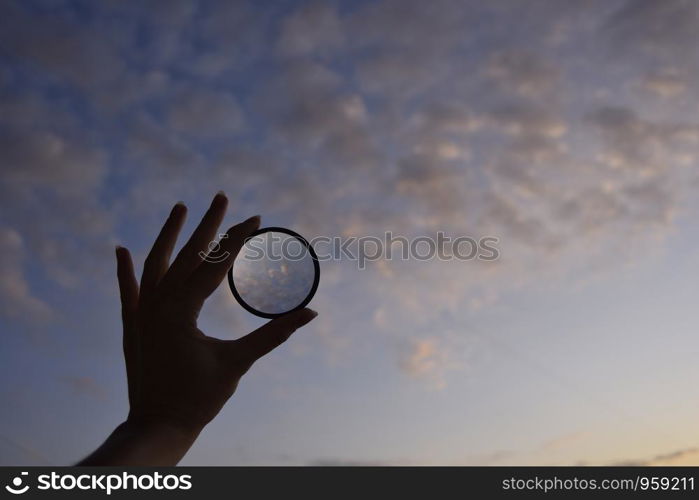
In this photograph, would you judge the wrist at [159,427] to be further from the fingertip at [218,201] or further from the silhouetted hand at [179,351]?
the fingertip at [218,201]

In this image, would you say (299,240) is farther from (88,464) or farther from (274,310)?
(88,464)

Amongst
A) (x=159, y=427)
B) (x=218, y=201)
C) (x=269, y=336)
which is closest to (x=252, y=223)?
(x=218, y=201)

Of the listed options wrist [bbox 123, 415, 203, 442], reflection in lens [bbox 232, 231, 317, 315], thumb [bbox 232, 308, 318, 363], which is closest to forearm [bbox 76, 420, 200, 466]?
wrist [bbox 123, 415, 203, 442]

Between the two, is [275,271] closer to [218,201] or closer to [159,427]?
[218,201]

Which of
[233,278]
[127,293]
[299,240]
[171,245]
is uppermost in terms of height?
[299,240]

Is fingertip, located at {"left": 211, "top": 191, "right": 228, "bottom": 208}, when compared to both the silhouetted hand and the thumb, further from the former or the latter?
the thumb

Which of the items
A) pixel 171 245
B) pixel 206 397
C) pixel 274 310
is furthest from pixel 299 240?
pixel 206 397
